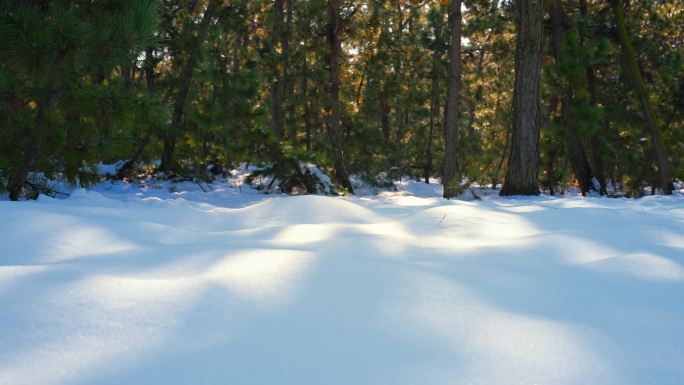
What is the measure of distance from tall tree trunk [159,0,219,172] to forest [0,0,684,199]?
35 millimetres

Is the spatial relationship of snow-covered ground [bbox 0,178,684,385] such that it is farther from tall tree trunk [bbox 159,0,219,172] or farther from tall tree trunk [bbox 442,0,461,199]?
tall tree trunk [bbox 159,0,219,172]

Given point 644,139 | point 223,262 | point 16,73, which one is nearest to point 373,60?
point 644,139

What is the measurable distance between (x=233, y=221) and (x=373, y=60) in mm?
9208

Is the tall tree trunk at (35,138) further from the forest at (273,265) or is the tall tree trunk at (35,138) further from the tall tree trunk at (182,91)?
the tall tree trunk at (182,91)

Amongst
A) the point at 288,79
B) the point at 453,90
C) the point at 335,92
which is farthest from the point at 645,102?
the point at 288,79

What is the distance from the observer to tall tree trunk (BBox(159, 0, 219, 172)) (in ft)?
27.9

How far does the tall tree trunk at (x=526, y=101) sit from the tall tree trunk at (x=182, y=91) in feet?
17.4

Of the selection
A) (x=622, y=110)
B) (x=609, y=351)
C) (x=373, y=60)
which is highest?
(x=373, y=60)

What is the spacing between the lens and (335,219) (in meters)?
3.49

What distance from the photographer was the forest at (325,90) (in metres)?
4.02

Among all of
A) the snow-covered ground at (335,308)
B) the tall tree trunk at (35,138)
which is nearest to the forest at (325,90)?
the tall tree trunk at (35,138)

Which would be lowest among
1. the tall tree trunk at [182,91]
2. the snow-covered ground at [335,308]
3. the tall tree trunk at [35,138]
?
the snow-covered ground at [335,308]

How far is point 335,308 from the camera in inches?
57.2

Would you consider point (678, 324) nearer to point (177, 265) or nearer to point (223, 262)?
point (223, 262)
